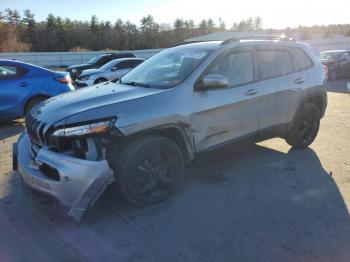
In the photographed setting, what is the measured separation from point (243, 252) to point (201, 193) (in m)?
1.26

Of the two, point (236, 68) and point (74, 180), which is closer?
point (74, 180)

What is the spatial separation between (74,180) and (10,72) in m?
5.34

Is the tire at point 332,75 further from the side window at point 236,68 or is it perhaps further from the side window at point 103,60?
the side window at point 236,68

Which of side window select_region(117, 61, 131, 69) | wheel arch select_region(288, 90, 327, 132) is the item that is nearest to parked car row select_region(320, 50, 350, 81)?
side window select_region(117, 61, 131, 69)

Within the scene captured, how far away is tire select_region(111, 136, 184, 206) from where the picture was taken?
3674mm

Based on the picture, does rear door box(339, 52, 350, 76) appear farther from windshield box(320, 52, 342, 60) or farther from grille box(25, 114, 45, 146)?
grille box(25, 114, 45, 146)

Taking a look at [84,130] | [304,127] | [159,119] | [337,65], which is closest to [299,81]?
[304,127]

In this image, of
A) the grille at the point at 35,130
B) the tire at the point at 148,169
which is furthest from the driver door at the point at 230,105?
the grille at the point at 35,130

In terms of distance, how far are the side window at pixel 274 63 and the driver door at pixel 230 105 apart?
0.19 m

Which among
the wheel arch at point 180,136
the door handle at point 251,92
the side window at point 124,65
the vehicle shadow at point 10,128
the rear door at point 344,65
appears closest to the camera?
the wheel arch at point 180,136

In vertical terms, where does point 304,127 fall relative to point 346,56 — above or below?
above

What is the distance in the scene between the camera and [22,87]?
7.76 meters

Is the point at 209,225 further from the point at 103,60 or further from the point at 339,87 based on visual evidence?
the point at 103,60

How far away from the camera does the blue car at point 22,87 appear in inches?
301
